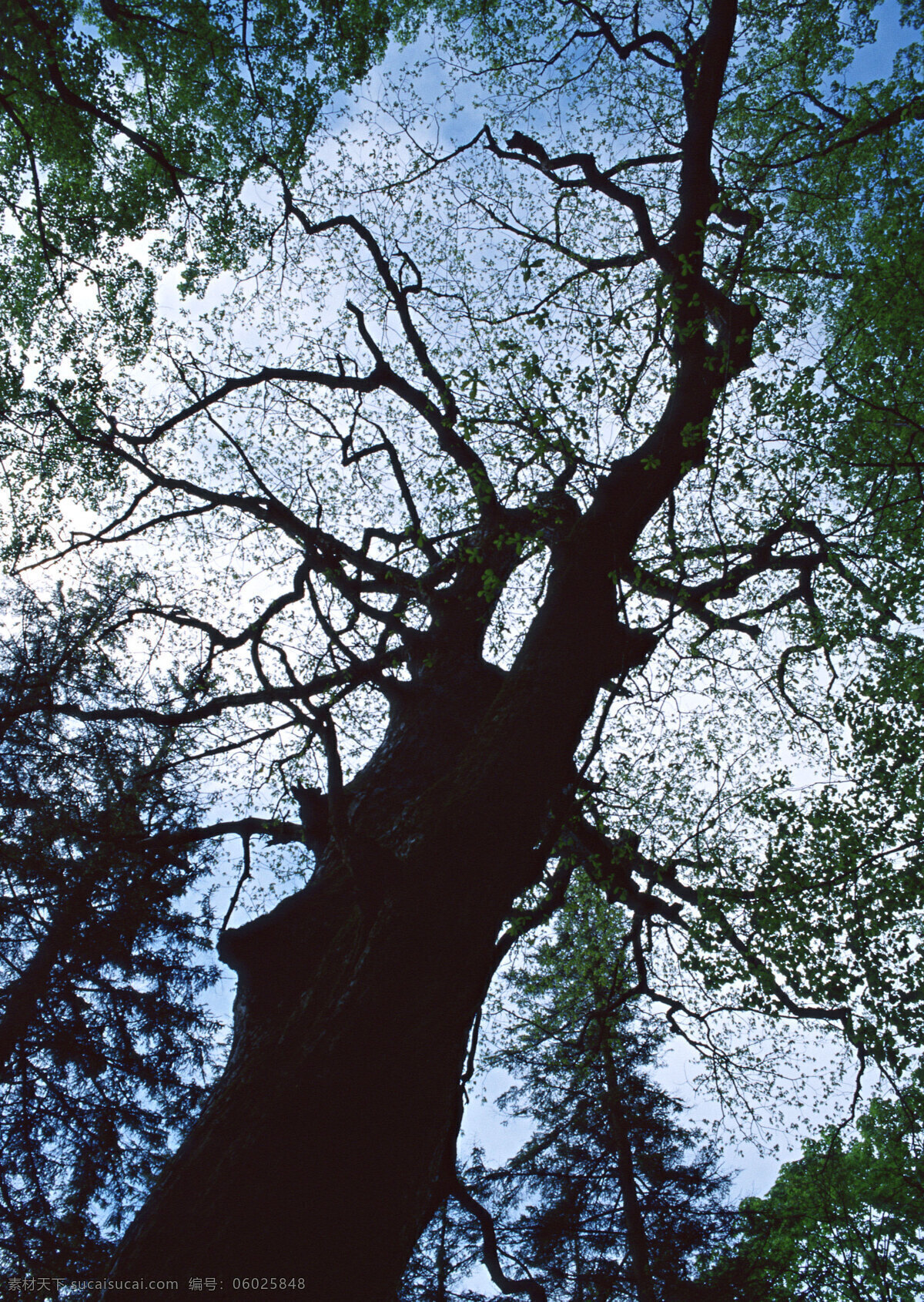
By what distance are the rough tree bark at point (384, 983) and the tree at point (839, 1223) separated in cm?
440

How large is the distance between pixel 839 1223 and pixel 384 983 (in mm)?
10994

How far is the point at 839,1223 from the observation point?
955 cm

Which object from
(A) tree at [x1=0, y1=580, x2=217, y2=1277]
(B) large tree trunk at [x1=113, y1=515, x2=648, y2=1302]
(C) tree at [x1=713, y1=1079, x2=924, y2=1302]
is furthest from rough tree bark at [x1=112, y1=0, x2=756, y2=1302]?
(C) tree at [x1=713, y1=1079, x2=924, y2=1302]

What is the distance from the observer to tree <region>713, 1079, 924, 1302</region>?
812cm

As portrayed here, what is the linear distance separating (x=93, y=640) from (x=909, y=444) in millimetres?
7525

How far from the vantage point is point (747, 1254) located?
903 cm

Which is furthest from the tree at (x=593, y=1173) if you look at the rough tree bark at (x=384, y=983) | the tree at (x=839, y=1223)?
the rough tree bark at (x=384, y=983)

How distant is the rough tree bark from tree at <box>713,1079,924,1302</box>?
4404mm

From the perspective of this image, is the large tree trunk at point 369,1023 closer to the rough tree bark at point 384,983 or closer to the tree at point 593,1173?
the rough tree bark at point 384,983

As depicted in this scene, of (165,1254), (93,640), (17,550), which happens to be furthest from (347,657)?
(17,550)

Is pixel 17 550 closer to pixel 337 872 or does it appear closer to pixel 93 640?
pixel 93 640

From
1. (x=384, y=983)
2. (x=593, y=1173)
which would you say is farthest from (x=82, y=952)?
(x=593, y=1173)

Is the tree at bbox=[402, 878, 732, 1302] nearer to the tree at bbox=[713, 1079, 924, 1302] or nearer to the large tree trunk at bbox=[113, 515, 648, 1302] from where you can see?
the tree at bbox=[713, 1079, 924, 1302]

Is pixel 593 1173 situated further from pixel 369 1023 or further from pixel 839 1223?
pixel 369 1023
